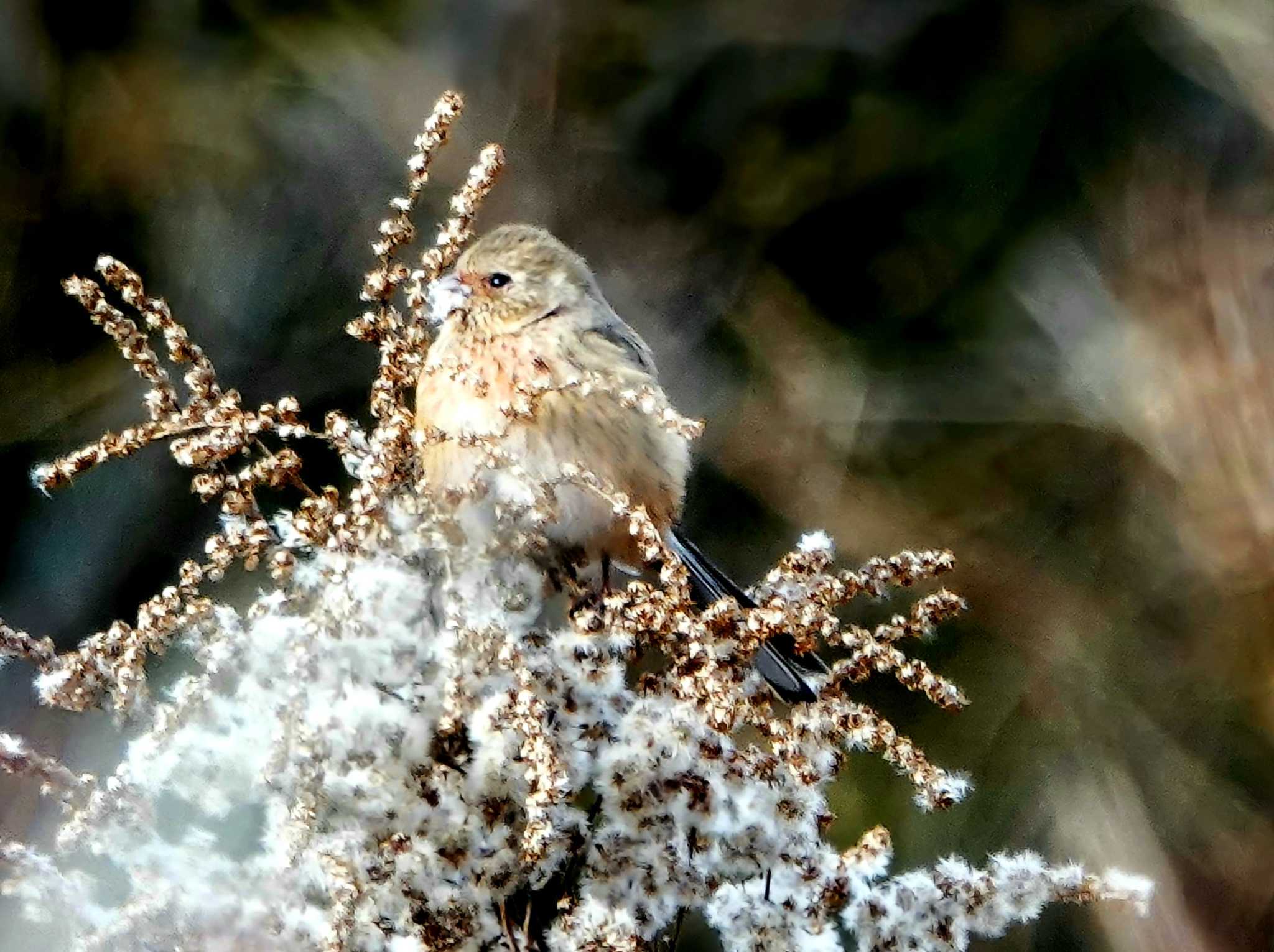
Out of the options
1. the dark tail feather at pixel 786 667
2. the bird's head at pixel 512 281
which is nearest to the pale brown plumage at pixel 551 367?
the bird's head at pixel 512 281

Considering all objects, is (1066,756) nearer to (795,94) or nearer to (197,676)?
(795,94)

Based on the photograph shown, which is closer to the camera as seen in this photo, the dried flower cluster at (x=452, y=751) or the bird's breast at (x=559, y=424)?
the dried flower cluster at (x=452, y=751)

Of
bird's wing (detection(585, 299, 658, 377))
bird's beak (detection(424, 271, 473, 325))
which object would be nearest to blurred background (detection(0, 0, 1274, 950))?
bird's wing (detection(585, 299, 658, 377))

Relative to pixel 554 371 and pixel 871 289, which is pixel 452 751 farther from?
pixel 871 289

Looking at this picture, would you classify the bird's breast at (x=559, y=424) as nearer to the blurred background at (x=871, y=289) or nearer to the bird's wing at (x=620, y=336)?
the bird's wing at (x=620, y=336)

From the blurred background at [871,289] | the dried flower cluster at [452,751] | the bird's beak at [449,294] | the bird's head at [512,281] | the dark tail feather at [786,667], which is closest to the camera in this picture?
the dried flower cluster at [452,751]

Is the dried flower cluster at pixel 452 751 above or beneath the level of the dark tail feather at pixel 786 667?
beneath
